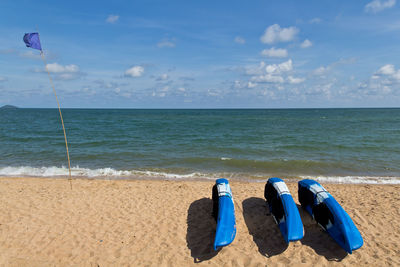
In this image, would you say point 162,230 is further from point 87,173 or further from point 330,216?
point 87,173

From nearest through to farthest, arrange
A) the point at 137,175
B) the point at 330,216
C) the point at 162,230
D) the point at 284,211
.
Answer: the point at 330,216 → the point at 284,211 → the point at 162,230 → the point at 137,175

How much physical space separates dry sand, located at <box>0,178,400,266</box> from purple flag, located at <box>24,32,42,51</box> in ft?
19.6

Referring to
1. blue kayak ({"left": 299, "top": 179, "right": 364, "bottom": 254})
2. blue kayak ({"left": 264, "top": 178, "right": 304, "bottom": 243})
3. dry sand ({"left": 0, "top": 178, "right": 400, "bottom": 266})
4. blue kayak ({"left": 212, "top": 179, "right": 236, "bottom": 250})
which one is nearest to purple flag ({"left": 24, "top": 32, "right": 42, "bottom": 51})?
dry sand ({"left": 0, "top": 178, "right": 400, "bottom": 266})

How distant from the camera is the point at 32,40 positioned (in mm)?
8414

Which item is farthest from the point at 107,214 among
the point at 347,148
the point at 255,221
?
the point at 347,148

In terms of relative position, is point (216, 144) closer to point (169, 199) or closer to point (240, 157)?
point (240, 157)

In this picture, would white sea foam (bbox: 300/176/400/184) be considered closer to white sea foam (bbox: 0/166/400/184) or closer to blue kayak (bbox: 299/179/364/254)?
white sea foam (bbox: 0/166/400/184)

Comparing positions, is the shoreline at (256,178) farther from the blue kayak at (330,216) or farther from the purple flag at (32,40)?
the purple flag at (32,40)

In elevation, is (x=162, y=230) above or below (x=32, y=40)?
below

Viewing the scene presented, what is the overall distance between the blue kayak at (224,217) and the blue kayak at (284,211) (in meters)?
1.41

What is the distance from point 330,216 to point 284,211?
1196 millimetres

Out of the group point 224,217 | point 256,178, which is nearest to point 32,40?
point 224,217

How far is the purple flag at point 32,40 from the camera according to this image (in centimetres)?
823

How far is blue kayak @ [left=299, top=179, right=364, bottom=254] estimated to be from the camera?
5434mm
